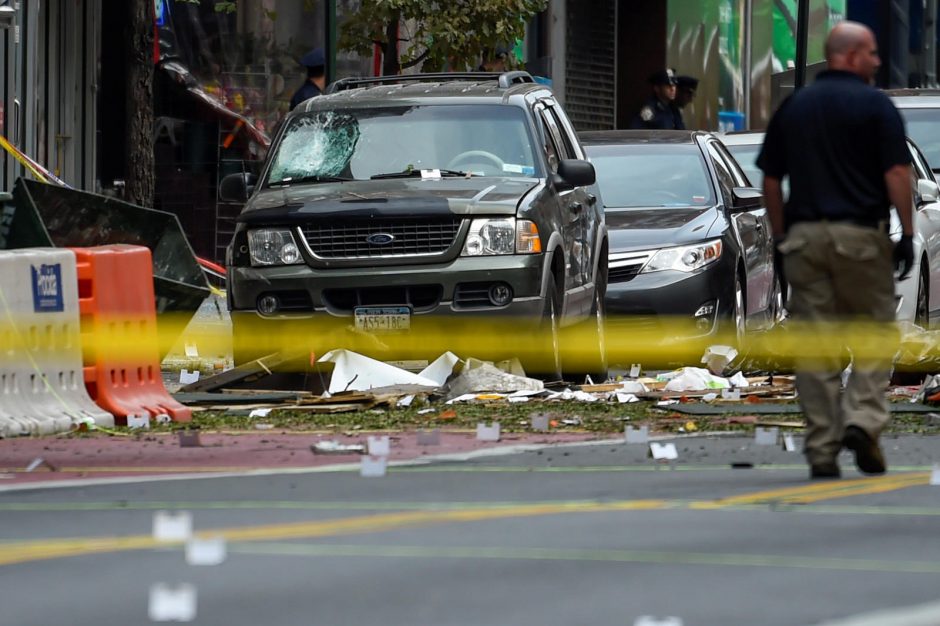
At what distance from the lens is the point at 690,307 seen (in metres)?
15.6

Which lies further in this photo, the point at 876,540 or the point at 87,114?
the point at 87,114

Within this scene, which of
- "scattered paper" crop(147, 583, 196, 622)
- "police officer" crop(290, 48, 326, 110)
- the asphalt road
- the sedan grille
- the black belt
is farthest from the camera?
"police officer" crop(290, 48, 326, 110)

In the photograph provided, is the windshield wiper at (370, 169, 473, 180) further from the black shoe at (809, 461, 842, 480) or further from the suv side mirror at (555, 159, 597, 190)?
the black shoe at (809, 461, 842, 480)

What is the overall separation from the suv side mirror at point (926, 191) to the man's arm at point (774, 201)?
9366 millimetres

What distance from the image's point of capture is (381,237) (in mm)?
13180

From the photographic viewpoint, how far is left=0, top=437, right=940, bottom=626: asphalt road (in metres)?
5.70

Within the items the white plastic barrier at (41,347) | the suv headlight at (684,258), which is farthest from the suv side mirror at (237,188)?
the suv headlight at (684,258)

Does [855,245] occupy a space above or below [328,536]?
above

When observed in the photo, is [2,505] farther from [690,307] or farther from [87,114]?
[87,114]

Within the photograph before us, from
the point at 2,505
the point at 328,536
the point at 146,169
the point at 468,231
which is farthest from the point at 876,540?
the point at 146,169

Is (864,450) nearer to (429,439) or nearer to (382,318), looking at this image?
(429,439)

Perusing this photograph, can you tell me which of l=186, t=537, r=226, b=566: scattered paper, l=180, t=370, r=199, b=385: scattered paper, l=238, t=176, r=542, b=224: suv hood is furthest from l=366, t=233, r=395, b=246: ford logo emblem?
l=186, t=537, r=226, b=566: scattered paper

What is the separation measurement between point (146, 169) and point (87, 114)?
391 cm

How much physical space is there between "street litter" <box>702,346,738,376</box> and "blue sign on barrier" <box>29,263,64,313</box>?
5.09m
